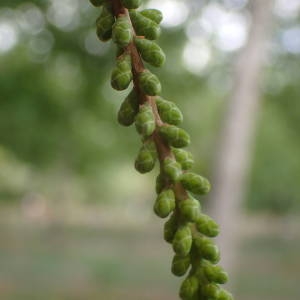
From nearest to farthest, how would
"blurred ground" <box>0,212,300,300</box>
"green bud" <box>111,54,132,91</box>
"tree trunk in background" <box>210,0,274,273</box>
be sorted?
1. "green bud" <box>111,54,132,91</box>
2. "tree trunk in background" <box>210,0,274,273</box>
3. "blurred ground" <box>0,212,300,300</box>

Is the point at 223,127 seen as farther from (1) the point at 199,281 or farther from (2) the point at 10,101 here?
(1) the point at 199,281

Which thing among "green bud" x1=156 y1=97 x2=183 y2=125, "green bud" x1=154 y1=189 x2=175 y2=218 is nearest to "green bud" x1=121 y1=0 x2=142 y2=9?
"green bud" x1=156 y1=97 x2=183 y2=125

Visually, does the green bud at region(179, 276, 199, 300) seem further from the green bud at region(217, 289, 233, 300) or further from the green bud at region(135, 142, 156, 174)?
the green bud at region(135, 142, 156, 174)

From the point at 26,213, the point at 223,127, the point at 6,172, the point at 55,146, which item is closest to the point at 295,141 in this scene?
the point at 55,146

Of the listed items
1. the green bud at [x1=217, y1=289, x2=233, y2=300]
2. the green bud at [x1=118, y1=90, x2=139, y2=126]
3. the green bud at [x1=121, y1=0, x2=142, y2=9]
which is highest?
the green bud at [x1=121, y1=0, x2=142, y2=9]

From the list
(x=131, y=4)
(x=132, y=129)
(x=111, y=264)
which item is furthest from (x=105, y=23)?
(x=111, y=264)

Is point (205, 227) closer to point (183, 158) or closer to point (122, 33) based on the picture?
point (183, 158)

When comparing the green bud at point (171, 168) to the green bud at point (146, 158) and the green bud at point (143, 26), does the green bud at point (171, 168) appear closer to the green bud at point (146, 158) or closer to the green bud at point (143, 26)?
the green bud at point (146, 158)
